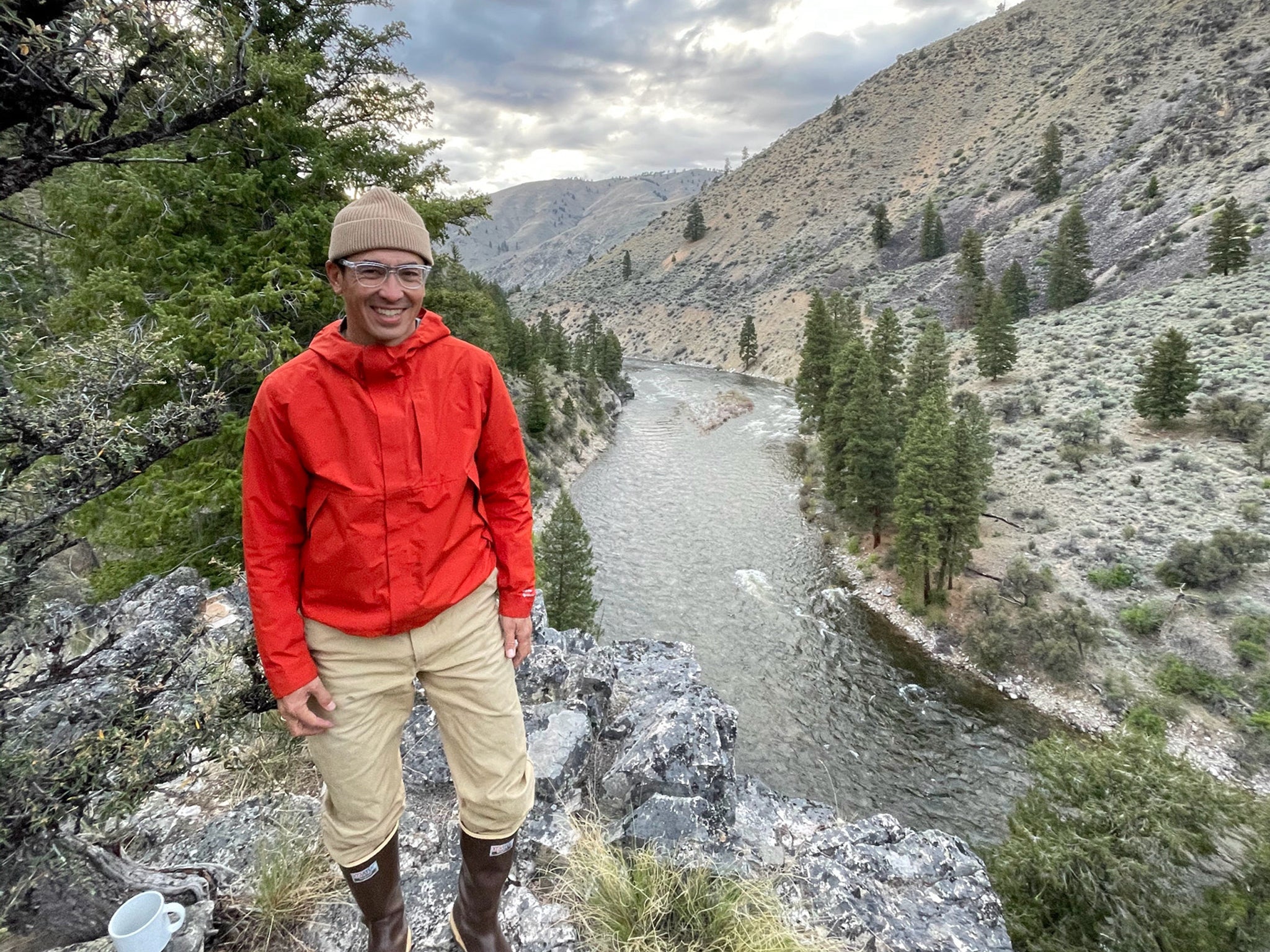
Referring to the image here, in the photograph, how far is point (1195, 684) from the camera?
55.5 ft

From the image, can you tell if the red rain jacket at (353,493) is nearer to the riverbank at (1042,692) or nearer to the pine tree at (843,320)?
the riverbank at (1042,692)

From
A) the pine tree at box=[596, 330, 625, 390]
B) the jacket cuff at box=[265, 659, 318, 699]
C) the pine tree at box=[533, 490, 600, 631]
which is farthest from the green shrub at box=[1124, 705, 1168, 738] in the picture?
the pine tree at box=[596, 330, 625, 390]

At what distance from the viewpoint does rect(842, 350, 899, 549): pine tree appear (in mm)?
26922

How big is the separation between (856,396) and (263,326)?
2597 cm

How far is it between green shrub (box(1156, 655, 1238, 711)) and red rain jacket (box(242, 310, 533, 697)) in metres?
23.0

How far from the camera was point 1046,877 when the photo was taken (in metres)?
9.60

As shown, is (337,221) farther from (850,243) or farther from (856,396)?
(850,243)

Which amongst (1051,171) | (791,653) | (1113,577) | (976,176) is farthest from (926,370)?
(976,176)

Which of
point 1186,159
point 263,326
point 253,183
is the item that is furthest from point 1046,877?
point 1186,159

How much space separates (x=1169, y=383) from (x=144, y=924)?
36102mm

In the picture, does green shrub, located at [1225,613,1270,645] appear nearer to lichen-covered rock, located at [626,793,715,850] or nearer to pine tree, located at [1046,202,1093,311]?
lichen-covered rock, located at [626,793,715,850]

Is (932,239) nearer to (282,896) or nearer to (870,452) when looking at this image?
(870,452)

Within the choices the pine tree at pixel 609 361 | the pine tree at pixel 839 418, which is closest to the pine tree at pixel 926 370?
the pine tree at pixel 839 418

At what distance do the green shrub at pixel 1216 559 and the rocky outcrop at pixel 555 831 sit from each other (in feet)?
67.3
